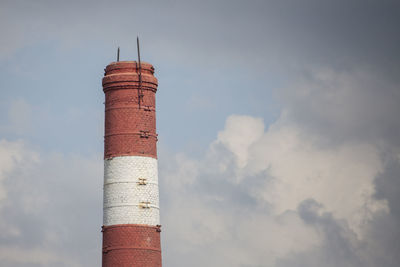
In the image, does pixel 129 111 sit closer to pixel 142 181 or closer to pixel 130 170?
pixel 130 170

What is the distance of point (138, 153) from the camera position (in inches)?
2203

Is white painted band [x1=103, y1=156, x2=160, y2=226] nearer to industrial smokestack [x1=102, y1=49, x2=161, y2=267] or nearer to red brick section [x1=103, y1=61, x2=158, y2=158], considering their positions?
industrial smokestack [x1=102, y1=49, x2=161, y2=267]

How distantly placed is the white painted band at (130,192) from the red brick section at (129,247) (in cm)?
45

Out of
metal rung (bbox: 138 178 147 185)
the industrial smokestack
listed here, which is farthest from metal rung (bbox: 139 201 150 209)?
metal rung (bbox: 138 178 147 185)

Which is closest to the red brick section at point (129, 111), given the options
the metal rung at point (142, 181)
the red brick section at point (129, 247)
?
the metal rung at point (142, 181)

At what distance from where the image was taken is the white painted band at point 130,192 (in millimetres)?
55344

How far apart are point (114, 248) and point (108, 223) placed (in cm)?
151

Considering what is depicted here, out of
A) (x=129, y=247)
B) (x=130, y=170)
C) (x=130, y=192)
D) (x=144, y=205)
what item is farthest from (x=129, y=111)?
(x=129, y=247)

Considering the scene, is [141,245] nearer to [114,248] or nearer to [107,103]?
[114,248]

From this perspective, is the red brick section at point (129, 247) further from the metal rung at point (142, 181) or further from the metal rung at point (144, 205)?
the metal rung at point (142, 181)

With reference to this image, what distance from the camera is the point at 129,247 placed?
180 ft

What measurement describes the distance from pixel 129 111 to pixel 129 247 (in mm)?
7919

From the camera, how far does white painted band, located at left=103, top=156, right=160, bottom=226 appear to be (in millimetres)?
55344

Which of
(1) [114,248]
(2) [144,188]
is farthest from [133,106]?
(1) [114,248]
